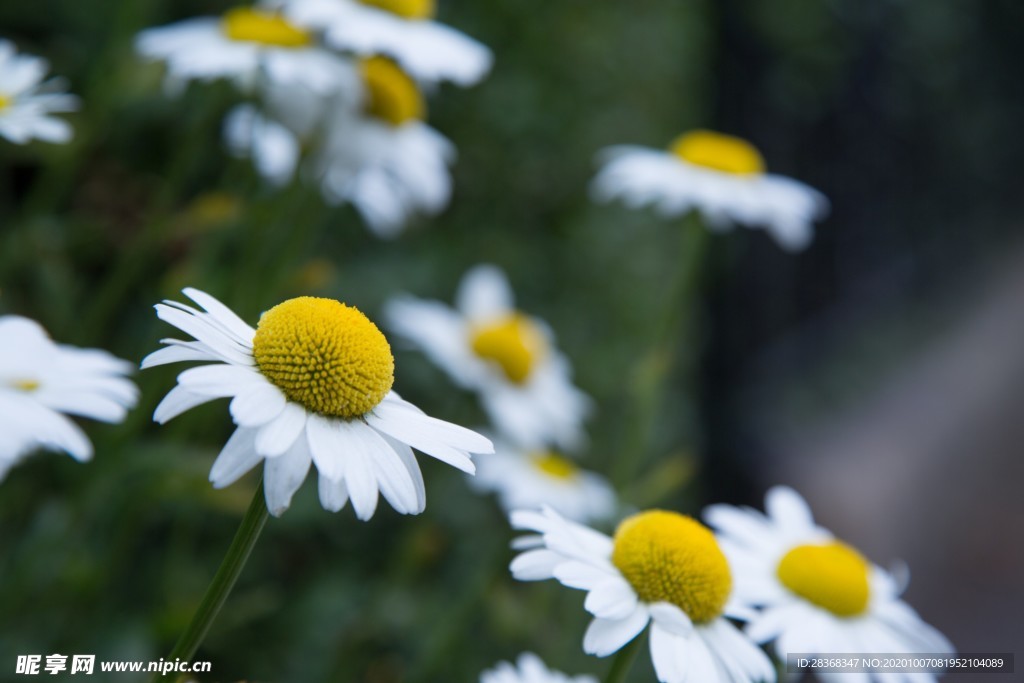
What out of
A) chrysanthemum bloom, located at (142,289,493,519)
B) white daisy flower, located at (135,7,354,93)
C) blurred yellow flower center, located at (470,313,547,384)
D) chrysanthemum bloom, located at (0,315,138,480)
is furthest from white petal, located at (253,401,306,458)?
blurred yellow flower center, located at (470,313,547,384)

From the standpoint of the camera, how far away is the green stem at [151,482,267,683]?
1.89 ft

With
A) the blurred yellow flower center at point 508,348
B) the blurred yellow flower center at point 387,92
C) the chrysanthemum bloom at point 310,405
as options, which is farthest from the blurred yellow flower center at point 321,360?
the blurred yellow flower center at point 508,348

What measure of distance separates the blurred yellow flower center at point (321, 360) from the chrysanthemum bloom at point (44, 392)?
0.18 meters

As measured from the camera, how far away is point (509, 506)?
56.3 inches

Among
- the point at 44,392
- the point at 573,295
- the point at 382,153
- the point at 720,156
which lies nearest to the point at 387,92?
the point at 382,153

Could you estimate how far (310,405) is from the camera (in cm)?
62

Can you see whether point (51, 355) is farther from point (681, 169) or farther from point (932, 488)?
point (932, 488)

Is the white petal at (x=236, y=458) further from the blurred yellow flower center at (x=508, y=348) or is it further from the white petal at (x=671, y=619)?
the blurred yellow flower center at (x=508, y=348)

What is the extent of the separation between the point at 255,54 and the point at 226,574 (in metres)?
0.79

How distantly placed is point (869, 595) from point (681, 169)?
82 centimetres

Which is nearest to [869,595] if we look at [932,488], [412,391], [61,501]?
Result: [61,501]

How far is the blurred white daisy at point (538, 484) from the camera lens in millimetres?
1464

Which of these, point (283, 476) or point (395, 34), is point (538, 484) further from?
point (283, 476)

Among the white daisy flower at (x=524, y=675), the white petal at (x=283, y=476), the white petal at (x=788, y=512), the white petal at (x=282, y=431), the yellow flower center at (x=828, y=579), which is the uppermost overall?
the white petal at (x=282, y=431)
